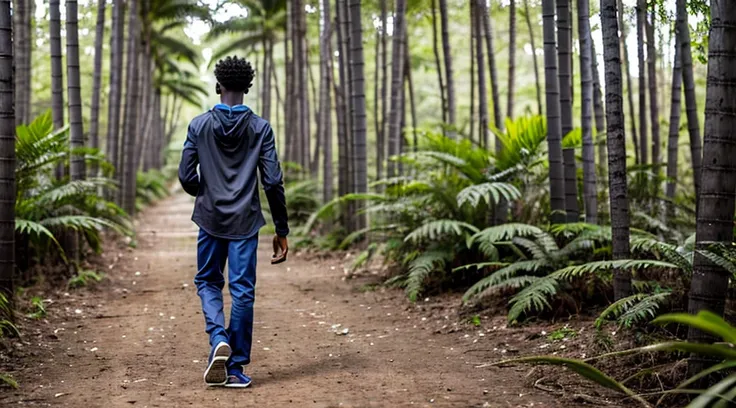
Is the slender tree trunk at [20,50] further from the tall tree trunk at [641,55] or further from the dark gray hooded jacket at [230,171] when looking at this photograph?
the tall tree trunk at [641,55]

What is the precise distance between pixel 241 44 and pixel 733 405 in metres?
22.9

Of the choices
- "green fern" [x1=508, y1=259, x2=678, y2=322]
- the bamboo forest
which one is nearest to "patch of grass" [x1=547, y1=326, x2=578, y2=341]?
the bamboo forest

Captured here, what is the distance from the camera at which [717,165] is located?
3.52 metres

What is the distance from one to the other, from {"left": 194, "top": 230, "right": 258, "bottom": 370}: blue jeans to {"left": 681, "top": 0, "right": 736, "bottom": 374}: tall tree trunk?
230 centimetres

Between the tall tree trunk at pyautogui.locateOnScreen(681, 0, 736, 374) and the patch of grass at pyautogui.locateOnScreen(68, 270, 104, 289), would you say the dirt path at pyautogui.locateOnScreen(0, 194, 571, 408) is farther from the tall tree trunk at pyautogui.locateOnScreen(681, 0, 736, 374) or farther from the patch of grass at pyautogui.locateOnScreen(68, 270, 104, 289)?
the tall tree trunk at pyautogui.locateOnScreen(681, 0, 736, 374)

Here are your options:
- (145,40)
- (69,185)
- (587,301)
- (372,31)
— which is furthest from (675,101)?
(145,40)

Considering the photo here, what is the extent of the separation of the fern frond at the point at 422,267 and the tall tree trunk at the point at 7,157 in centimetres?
324

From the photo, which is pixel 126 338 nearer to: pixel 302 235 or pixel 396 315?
pixel 396 315

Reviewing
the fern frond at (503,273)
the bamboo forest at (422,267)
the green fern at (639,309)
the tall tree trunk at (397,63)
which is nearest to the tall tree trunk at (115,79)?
the bamboo forest at (422,267)

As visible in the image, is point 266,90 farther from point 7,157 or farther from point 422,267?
point 7,157

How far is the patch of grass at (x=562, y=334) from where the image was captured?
17.0 ft

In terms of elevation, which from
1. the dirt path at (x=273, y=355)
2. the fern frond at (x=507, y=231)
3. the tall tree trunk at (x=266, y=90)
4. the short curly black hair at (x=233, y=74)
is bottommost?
the dirt path at (x=273, y=355)

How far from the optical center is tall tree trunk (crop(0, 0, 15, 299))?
534 centimetres

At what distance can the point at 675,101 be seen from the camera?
26.5ft
